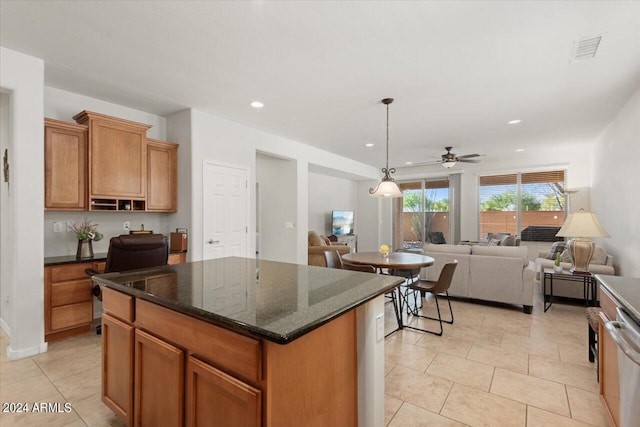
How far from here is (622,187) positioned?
3.95m

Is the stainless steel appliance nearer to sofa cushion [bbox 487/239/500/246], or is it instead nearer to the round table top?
the round table top

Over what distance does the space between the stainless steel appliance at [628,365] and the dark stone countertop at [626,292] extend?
4cm

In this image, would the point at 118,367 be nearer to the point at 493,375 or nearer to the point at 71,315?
the point at 71,315

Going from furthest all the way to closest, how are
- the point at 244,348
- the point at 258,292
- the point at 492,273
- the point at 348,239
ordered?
the point at 348,239 < the point at 492,273 < the point at 258,292 < the point at 244,348

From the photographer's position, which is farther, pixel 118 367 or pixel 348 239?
pixel 348 239

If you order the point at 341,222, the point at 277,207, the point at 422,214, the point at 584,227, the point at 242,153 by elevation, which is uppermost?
the point at 242,153

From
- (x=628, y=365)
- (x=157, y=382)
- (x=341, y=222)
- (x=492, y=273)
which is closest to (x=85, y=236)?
(x=157, y=382)

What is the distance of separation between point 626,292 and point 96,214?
4883 mm

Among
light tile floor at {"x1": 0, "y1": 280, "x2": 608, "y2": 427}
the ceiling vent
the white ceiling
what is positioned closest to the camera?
light tile floor at {"x1": 0, "y1": 280, "x2": 608, "y2": 427}

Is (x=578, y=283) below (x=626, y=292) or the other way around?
below

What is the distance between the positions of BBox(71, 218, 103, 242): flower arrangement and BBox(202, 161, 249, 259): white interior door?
119cm

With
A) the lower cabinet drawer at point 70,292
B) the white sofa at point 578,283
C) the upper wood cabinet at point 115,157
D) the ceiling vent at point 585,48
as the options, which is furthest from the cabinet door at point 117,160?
the white sofa at point 578,283

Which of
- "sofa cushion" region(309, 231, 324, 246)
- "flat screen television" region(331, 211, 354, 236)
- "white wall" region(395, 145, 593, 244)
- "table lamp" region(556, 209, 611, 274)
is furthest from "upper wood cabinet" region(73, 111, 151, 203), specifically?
"white wall" region(395, 145, 593, 244)

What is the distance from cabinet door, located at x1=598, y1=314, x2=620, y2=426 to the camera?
158cm
